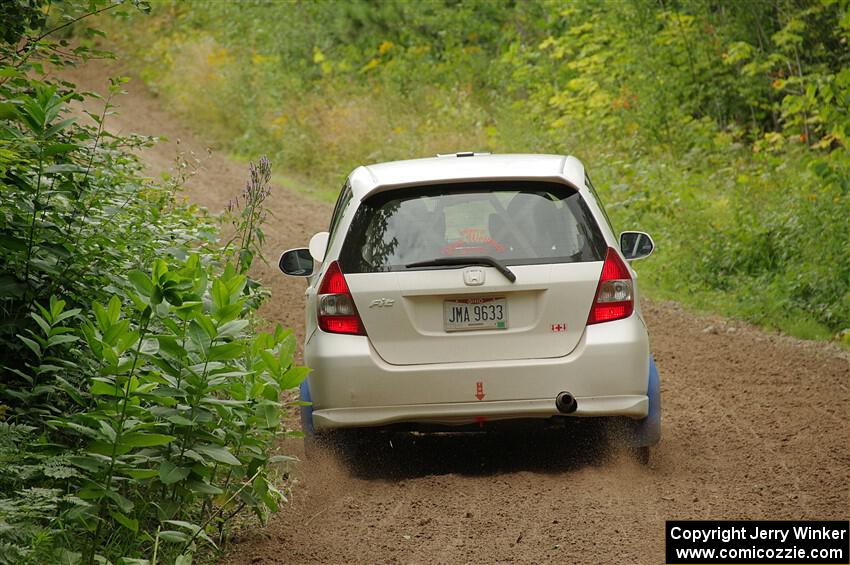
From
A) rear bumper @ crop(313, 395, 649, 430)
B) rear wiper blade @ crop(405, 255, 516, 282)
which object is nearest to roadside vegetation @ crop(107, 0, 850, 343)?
rear wiper blade @ crop(405, 255, 516, 282)

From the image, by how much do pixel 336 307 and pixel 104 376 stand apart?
1488mm

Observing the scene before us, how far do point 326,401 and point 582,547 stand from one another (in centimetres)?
176

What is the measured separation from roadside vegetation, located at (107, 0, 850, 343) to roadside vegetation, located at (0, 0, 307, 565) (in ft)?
6.82

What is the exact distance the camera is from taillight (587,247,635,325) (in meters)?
6.21

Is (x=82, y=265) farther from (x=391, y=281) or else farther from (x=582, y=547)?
(x=582, y=547)

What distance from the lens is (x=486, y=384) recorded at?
6121mm

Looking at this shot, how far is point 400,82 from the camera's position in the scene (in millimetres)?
24984

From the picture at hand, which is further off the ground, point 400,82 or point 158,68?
point 158,68

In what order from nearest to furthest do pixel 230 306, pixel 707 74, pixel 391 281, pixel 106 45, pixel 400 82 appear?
1. pixel 230 306
2. pixel 391 281
3. pixel 707 74
4. pixel 400 82
5. pixel 106 45

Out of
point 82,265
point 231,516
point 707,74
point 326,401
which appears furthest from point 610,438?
point 707,74

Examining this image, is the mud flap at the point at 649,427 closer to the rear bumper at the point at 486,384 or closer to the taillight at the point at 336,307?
the rear bumper at the point at 486,384

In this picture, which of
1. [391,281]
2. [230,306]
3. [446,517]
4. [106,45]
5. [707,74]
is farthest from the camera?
[106,45]

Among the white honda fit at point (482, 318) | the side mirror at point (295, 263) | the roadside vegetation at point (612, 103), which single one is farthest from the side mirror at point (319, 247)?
the roadside vegetation at point (612, 103)

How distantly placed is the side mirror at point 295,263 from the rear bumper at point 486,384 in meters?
1.27
